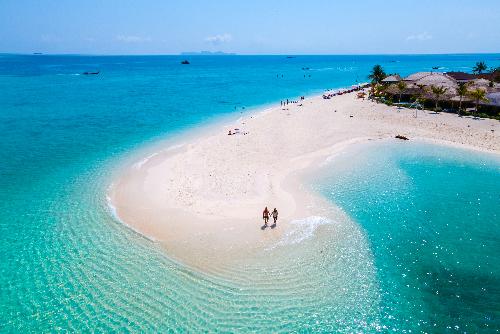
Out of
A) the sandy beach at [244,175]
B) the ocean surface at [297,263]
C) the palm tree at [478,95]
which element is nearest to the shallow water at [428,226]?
the ocean surface at [297,263]

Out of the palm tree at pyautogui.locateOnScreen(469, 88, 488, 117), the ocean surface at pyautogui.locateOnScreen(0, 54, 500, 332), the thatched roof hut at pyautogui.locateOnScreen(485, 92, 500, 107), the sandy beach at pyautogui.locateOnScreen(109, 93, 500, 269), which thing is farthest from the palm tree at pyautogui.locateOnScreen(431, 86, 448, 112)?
the ocean surface at pyautogui.locateOnScreen(0, 54, 500, 332)

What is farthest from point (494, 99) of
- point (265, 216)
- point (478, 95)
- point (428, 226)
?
point (265, 216)

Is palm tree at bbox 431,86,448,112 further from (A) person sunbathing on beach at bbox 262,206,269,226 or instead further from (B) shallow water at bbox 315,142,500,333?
(A) person sunbathing on beach at bbox 262,206,269,226

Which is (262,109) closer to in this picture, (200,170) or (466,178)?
(200,170)

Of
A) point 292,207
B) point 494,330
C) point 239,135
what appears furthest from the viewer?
point 239,135

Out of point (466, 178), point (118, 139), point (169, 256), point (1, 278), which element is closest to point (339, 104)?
point (466, 178)

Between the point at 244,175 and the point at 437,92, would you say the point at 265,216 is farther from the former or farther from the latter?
the point at 437,92
